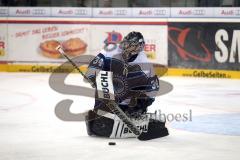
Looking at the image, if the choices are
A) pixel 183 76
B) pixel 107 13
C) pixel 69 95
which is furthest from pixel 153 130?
pixel 107 13

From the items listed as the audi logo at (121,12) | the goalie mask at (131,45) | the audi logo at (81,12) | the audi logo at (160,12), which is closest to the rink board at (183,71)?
the audi logo at (160,12)

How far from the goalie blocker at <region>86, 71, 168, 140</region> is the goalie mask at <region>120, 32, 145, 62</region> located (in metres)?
0.51

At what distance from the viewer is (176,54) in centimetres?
1441

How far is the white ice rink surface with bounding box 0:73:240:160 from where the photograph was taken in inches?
232

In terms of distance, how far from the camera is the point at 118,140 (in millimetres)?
6609

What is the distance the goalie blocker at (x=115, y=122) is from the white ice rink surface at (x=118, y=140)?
0.32ft

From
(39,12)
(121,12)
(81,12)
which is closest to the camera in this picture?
(121,12)

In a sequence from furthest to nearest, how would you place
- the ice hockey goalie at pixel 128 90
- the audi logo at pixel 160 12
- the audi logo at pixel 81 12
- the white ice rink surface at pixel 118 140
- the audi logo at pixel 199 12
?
the audi logo at pixel 81 12, the audi logo at pixel 160 12, the audi logo at pixel 199 12, the ice hockey goalie at pixel 128 90, the white ice rink surface at pixel 118 140

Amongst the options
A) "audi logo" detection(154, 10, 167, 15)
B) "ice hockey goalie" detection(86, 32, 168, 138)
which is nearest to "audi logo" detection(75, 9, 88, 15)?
"audi logo" detection(154, 10, 167, 15)

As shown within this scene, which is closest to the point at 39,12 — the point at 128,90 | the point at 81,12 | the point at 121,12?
the point at 81,12

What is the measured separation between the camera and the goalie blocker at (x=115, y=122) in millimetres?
6441

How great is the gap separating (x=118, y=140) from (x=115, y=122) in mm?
208

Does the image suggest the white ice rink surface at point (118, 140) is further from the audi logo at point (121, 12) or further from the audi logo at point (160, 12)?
the audi logo at point (121, 12)

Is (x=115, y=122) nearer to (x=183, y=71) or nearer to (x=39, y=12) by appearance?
(x=183, y=71)
